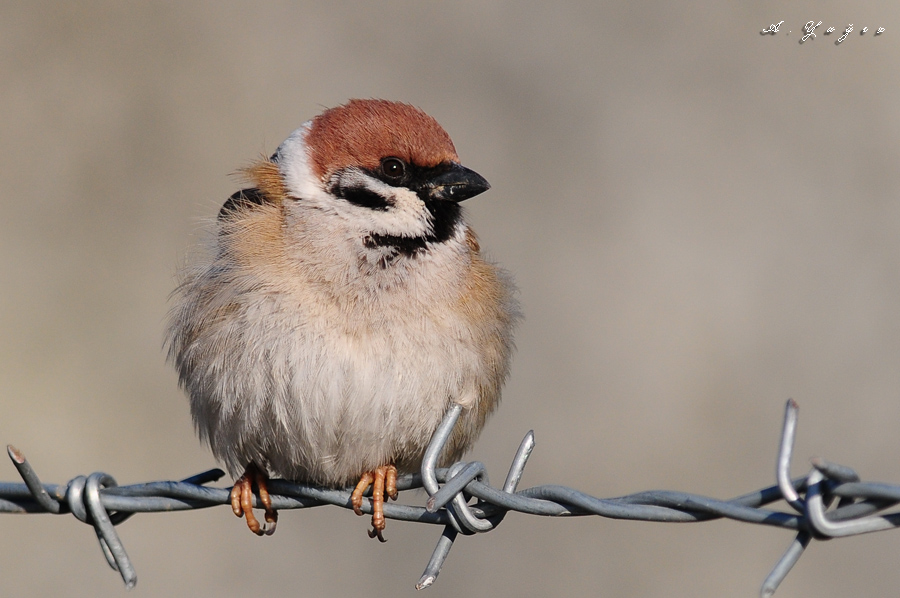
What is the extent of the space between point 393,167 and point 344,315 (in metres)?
0.69

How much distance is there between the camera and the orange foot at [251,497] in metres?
3.53

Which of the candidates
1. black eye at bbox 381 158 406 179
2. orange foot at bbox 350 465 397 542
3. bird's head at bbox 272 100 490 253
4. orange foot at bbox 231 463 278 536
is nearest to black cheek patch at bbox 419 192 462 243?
bird's head at bbox 272 100 490 253

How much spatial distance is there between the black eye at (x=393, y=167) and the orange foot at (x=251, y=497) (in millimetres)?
1243

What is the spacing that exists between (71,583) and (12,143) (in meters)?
3.56

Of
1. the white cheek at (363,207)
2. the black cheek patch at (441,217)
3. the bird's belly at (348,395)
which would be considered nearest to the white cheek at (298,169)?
the white cheek at (363,207)

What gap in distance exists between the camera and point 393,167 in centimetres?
370

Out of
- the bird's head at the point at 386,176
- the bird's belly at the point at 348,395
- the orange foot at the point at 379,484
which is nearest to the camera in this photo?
the bird's belly at the point at 348,395

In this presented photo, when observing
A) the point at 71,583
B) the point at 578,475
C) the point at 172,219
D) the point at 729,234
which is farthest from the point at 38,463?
the point at 729,234

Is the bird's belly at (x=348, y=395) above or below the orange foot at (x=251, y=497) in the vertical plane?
above

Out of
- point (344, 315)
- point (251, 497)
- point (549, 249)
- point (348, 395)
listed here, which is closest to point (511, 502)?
point (348, 395)

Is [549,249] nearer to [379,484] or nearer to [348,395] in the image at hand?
[379,484]

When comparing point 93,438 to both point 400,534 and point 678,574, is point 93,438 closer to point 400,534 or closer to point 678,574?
point 400,534

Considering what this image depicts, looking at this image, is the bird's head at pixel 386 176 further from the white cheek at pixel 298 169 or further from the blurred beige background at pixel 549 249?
the blurred beige background at pixel 549 249

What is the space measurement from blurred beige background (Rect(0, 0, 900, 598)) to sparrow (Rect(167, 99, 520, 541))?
2621mm
